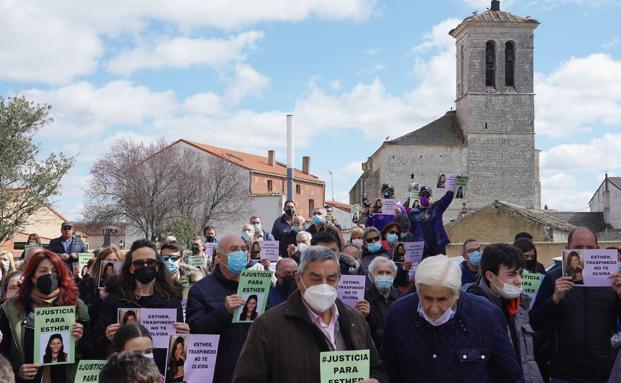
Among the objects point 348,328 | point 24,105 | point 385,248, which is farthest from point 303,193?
point 348,328

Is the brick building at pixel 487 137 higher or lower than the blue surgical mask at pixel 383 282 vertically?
higher

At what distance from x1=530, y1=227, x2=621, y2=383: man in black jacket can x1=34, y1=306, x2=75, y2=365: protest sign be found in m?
3.55

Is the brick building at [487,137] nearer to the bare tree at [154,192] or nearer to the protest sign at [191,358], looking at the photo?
the bare tree at [154,192]

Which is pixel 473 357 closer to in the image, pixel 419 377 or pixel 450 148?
pixel 419 377

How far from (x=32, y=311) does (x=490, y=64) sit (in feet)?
234

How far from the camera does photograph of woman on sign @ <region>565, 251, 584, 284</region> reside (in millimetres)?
6277

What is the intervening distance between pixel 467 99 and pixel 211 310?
68939 millimetres

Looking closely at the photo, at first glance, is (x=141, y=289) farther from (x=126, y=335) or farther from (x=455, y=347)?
(x=455, y=347)

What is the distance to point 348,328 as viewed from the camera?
4.56 m

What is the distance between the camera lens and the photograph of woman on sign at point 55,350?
583cm

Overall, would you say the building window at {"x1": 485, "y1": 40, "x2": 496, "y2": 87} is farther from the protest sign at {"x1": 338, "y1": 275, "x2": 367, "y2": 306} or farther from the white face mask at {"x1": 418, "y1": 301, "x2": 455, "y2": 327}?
the white face mask at {"x1": 418, "y1": 301, "x2": 455, "y2": 327}

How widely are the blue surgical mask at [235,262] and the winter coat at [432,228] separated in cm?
500

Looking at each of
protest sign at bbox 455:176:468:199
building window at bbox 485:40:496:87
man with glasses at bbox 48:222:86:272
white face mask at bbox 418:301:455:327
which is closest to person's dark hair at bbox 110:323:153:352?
white face mask at bbox 418:301:455:327

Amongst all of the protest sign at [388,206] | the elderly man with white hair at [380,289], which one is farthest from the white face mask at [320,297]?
the protest sign at [388,206]
